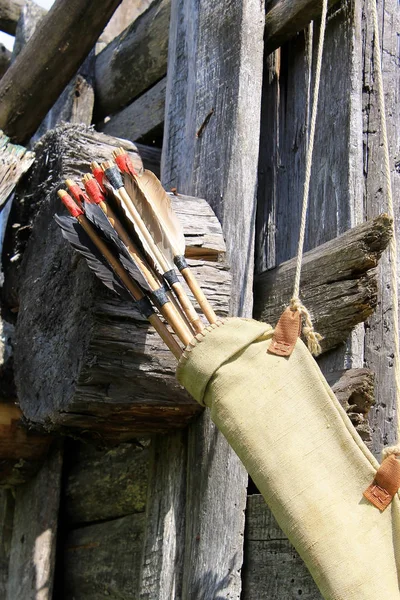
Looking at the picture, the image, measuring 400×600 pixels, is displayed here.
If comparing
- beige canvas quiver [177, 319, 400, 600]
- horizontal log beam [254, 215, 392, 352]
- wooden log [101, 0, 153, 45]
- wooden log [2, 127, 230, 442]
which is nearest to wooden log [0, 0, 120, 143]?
wooden log [2, 127, 230, 442]

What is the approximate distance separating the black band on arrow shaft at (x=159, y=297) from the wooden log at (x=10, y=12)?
2346 millimetres

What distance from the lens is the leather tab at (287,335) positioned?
1.50 m

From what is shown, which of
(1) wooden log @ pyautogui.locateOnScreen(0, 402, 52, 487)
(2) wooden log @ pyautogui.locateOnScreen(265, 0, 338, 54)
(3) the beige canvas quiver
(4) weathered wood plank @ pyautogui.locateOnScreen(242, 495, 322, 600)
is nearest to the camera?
(3) the beige canvas quiver

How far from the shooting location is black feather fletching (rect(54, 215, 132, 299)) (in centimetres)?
170

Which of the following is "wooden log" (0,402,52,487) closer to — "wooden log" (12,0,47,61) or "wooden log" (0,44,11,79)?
"wooden log" (12,0,47,61)

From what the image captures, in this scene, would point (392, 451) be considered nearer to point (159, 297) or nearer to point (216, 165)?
point (159, 297)

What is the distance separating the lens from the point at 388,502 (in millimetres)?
1342

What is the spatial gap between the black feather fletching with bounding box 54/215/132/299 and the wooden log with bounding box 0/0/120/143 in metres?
1.10

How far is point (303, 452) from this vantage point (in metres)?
1.41

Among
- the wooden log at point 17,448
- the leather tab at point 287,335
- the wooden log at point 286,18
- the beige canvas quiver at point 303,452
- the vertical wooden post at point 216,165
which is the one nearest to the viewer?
the beige canvas quiver at point 303,452

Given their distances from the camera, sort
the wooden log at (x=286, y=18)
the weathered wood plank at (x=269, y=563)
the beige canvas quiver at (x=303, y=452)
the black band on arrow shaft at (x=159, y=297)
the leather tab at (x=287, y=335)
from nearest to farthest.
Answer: the beige canvas quiver at (x=303, y=452) → the leather tab at (x=287, y=335) → the black band on arrow shaft at (x=159, y=297) → the weathered wood plank at (x=269, y=563) → the wooden log at (x=286, y=18)

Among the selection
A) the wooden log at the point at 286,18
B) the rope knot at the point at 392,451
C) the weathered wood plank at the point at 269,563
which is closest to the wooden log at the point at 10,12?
the wooden log at the point at 286,18

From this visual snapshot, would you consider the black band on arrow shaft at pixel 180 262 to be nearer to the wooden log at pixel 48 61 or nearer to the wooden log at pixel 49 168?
the wooden log at pixel 49 168

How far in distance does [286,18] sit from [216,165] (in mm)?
428
